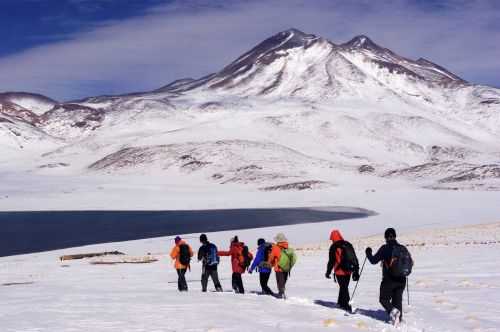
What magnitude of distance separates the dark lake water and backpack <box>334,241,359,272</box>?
31.9m

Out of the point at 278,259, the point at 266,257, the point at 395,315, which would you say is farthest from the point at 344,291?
the point at 266,257

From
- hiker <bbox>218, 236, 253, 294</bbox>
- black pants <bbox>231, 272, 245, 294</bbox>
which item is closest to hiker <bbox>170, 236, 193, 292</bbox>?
hiker <bbox>218, 236, 253, 294</bbox>

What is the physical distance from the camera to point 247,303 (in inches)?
561

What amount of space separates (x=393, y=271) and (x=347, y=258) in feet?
4.26

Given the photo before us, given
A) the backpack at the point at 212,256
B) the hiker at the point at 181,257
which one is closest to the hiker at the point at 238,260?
the backpack at the point at 212,256

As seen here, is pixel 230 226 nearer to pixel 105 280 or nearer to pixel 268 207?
pixel 268 207

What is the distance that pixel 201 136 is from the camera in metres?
182

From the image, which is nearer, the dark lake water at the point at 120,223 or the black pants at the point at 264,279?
the black pants at the point at 264,279

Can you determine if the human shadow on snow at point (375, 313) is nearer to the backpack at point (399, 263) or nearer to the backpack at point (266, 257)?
the backpack at point (399, 263)

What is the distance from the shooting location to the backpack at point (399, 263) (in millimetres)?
11930

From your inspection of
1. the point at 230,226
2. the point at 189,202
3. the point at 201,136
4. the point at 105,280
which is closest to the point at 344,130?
the point at 201,136

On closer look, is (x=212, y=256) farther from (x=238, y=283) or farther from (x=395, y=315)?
(x=395, y=315)

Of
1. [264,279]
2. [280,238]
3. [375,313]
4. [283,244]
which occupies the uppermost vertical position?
[280,238]

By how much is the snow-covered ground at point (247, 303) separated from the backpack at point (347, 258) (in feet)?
2.86
